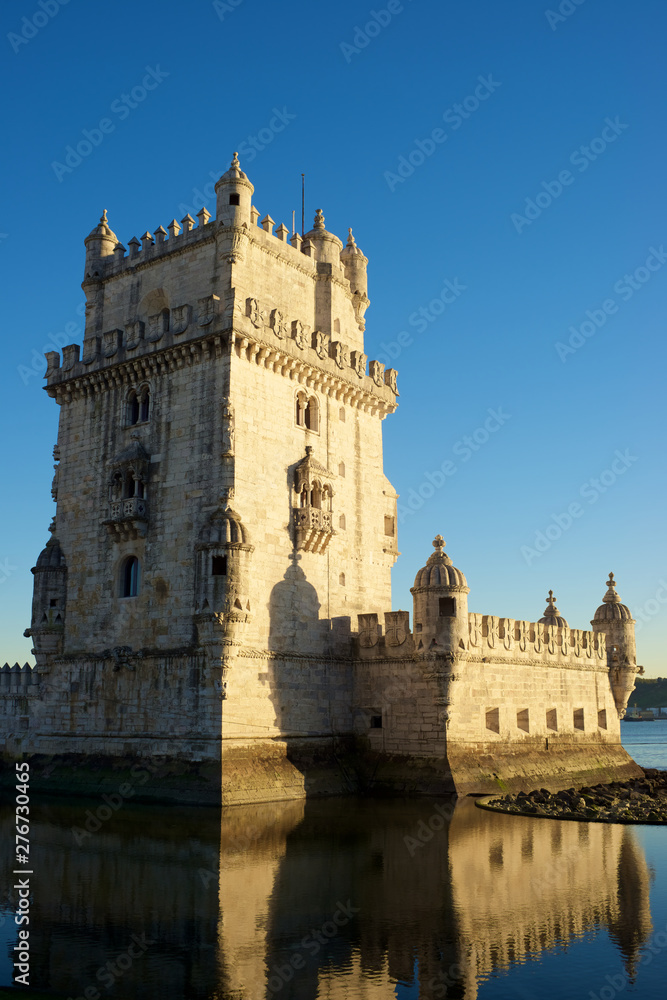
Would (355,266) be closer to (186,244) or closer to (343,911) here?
(186,244)

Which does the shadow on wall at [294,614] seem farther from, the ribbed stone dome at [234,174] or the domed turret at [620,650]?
the domed turret at [620,650]

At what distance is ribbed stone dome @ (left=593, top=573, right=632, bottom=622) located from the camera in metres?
46.6

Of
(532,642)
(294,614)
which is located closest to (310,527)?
(294,614)

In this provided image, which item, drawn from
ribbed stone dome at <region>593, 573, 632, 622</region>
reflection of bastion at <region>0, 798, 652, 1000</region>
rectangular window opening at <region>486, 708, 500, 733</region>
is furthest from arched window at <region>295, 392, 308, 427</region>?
ribbed stone dome at <region>593, 573, 632, 622</region>

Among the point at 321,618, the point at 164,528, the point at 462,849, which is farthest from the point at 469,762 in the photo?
the point at 164,528

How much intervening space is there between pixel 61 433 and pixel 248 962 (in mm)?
28923

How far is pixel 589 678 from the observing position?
43.9 meters

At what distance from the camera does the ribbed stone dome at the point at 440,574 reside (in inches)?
1297

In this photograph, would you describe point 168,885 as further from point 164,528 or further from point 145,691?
point 164,528

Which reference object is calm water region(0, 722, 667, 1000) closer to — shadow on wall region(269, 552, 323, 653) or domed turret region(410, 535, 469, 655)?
domed turret region(410, 535, 469, 655)

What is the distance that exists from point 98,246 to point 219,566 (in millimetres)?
17632

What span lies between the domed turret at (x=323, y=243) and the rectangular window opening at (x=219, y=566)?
51.2 feet

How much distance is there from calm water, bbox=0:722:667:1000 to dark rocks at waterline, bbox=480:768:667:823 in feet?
9.06

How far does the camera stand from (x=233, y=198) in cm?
3472
